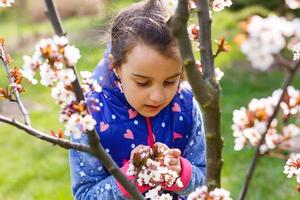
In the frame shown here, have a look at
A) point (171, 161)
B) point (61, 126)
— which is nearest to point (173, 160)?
point (171, 161)

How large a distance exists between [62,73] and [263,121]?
345mm

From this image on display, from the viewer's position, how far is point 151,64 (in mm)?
1663

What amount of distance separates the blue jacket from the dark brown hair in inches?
4.4

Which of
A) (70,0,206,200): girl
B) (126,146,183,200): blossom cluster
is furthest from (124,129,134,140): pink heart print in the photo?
(126,146,183,200): blossom cluster

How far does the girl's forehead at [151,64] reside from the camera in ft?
5.45

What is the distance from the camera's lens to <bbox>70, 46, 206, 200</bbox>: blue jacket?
1.82 meters

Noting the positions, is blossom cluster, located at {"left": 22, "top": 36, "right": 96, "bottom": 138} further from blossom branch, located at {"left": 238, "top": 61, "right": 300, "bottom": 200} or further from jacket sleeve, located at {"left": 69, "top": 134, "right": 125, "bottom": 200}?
jacket sleeve, located at {"left": 69, "top": 134, "right": 125, "bottom": 200}

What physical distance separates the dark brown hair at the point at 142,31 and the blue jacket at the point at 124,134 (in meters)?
0.11

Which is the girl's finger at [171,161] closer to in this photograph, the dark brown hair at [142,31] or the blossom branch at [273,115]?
the dark brown hair at [142,31]

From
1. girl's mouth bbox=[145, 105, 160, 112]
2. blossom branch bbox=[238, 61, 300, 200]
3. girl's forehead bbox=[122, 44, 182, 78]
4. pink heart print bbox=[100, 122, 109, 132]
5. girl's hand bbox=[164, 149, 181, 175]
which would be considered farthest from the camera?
pink heart print bbox=[100, 122, 109, 132]

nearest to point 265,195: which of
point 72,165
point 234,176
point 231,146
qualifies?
point 234,176

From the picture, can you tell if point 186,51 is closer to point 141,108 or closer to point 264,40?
point 264,40

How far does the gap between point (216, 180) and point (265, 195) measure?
3.05 metres

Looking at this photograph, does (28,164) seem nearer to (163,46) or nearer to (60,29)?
(163,46)
